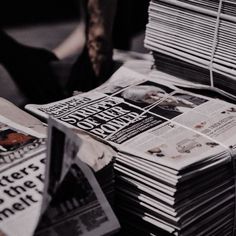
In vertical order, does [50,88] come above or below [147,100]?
below

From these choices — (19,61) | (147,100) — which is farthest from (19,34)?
(147,100)

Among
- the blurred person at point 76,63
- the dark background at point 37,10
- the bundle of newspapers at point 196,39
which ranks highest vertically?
the bundle of newspapers at point 196,39

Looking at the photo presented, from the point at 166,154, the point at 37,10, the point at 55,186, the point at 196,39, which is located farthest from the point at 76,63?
the point at 37,10

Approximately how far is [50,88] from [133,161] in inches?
25.1

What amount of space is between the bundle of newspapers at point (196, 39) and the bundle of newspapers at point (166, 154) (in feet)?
0.29

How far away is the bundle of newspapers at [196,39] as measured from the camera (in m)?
1.26

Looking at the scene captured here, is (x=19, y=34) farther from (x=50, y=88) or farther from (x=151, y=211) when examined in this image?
(x=151, y=211)

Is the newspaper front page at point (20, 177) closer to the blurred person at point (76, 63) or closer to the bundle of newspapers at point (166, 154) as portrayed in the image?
the bundle of newspapers at point (166, 154)

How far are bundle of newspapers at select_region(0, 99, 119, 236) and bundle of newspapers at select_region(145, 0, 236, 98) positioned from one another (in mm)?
Answer: 398

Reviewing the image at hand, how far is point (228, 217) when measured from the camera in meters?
1.10

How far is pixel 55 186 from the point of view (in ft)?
2.84

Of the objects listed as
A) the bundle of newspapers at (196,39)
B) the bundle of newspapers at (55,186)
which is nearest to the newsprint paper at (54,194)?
the bundle of newspapers at (55,186)

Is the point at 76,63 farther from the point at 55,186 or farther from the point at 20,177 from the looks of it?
the point at 55,186

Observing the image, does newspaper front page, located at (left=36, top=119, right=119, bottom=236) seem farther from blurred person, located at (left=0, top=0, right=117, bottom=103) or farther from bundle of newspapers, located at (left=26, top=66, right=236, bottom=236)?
blurred person, located at (left=0, top=0, right=117, bottom=103)
